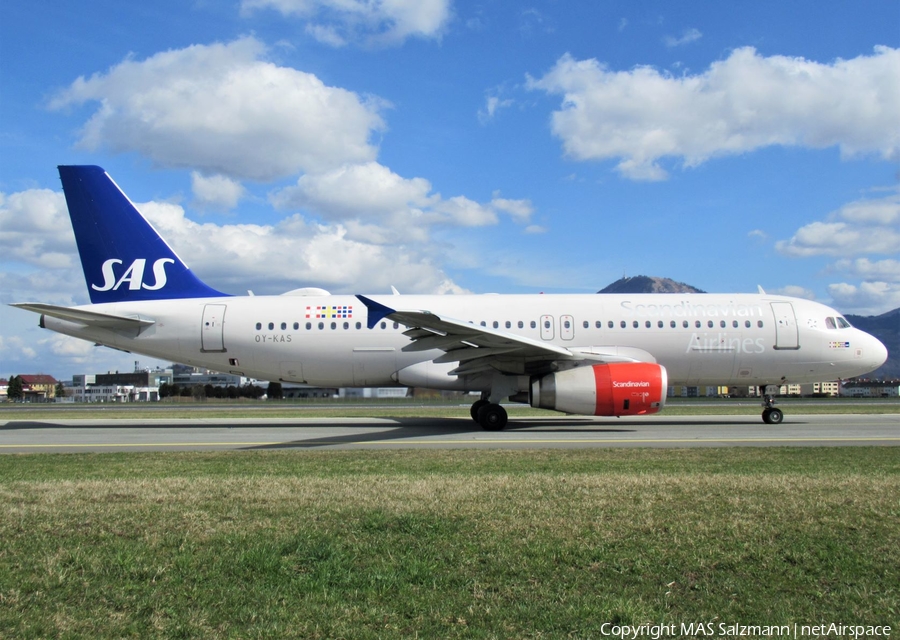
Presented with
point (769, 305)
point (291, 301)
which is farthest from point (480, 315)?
point (769, 305)

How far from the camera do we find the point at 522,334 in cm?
1925

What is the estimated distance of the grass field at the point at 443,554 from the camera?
13.1 ft

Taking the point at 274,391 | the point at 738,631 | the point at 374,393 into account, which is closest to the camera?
the point at 738,631

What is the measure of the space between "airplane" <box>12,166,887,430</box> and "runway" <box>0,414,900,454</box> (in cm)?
146

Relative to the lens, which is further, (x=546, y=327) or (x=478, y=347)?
(x=546, y=327)

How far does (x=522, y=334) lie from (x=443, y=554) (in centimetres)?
1445

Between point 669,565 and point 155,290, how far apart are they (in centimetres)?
1877

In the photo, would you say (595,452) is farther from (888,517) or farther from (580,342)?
(580,342)

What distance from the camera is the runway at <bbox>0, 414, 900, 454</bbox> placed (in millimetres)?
13750

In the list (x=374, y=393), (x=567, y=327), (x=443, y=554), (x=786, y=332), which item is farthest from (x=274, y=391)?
(x=443, y=554)

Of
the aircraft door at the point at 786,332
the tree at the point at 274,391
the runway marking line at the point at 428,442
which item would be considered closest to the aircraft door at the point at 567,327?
the runway marking line at the point at 428,442

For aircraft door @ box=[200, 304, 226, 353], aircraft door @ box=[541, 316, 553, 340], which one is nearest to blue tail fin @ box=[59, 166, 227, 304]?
aircraft door @ box=[200, 304, 226, 353]

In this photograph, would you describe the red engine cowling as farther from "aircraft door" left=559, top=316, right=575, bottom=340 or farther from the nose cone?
the nose cone

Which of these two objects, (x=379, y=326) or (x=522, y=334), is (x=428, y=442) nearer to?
(x=379, y=326)
